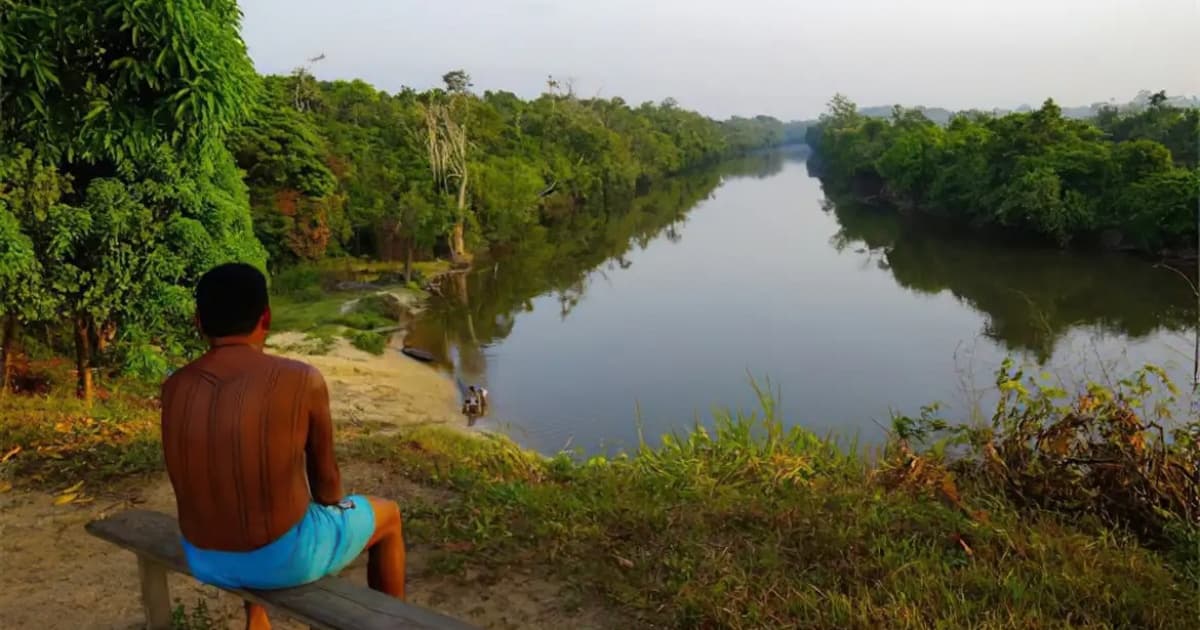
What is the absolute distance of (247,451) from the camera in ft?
6.85

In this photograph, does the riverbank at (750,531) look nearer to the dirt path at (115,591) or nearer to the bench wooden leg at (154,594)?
the dirt path at (115,591)

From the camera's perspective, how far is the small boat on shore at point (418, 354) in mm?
16953

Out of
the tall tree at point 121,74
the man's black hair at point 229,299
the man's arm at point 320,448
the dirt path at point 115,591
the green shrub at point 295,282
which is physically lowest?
the green shrub at point 295,282

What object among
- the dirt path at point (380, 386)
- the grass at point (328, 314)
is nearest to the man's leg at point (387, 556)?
the dirt path at point (380, 386)

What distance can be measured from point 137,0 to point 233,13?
0.67m

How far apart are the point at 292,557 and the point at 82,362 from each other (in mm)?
5726

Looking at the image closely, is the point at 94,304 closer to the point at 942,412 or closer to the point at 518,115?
the point at 942,412

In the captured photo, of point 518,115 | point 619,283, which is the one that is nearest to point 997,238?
point 619,283

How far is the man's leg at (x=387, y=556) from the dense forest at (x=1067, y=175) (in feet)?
68.1

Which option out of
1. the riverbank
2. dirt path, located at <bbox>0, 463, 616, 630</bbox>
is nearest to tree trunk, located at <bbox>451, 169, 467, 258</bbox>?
the riverbank

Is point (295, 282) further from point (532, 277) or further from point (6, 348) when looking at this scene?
point (6, 348)

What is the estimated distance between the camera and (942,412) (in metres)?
12.1

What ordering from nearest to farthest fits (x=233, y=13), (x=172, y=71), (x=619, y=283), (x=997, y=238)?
1. (x=172, y=71)
2. (x=233, y=13)
3. (x=619, y=283)
4. (x=997, y=238)

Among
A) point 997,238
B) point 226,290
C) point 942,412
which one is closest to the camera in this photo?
point 226,290
